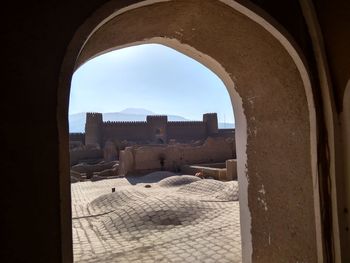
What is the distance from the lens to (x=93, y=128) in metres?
33.6

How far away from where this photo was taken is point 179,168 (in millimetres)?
20328

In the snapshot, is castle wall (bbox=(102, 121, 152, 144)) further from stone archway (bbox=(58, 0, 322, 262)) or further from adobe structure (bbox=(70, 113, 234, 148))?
stone archway (bbox=(58, 0, 322, 262))

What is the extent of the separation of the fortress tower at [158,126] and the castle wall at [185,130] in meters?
0.87

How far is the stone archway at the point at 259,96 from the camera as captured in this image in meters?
2.64

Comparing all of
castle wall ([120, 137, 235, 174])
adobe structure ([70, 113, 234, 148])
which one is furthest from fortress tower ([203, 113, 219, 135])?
castle wall ([120, 137, 235, 174])

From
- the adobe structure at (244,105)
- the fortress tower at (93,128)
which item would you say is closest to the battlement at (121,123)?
the fortress tower at (93,128)

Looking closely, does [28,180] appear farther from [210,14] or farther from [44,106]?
[210,14]

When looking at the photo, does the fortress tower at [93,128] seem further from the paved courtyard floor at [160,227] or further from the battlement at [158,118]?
the paved courtyard floor at [160,227]

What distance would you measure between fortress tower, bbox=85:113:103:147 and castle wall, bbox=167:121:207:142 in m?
8.80

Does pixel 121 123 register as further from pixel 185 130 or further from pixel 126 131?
pixel 185 130

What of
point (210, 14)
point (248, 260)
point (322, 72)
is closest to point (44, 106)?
point (210, 14)

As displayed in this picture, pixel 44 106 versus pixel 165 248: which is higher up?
pixel 44 106

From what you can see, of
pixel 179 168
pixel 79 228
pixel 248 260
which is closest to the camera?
pixel 248 260

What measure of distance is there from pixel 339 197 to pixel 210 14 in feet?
6.53
